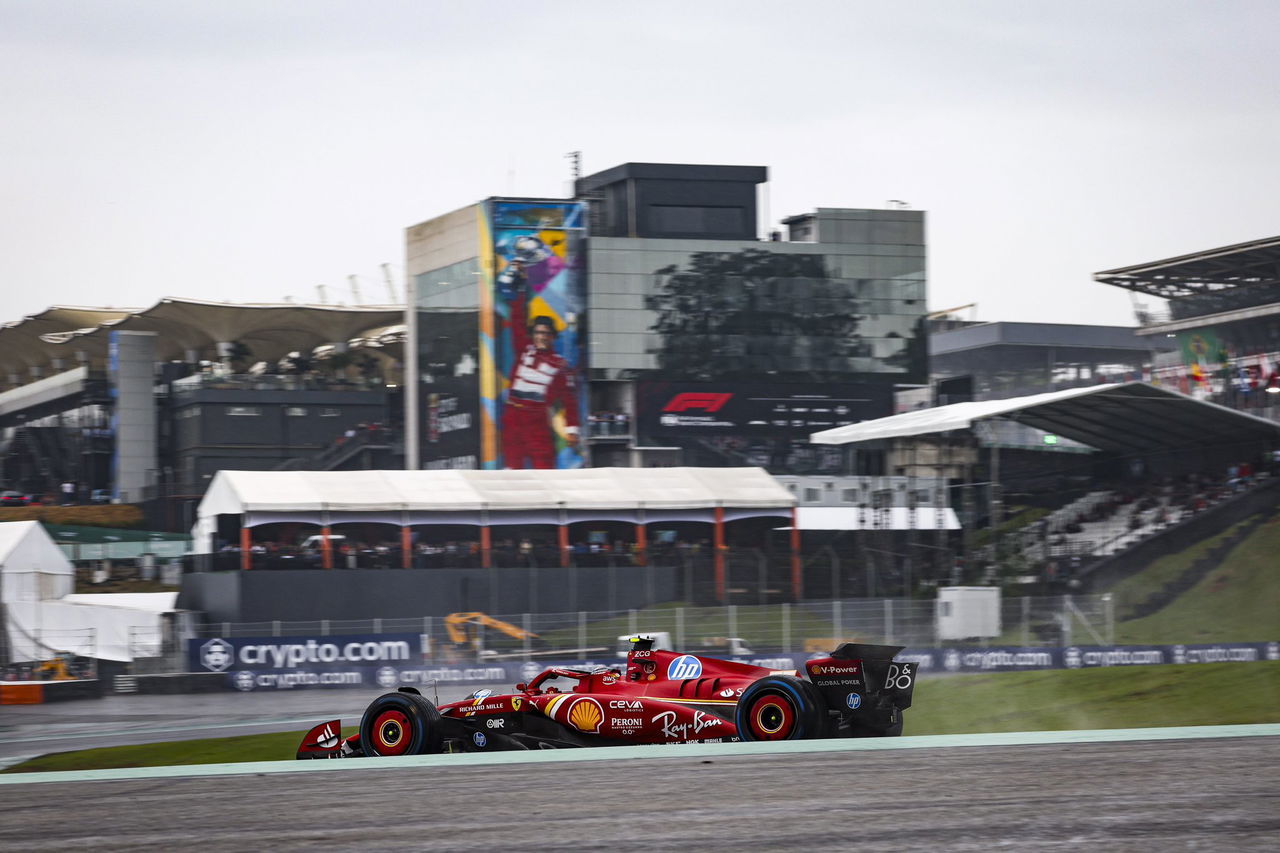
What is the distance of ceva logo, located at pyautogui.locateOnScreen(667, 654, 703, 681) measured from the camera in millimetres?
15664

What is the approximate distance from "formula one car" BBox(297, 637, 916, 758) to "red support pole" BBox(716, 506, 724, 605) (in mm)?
26686

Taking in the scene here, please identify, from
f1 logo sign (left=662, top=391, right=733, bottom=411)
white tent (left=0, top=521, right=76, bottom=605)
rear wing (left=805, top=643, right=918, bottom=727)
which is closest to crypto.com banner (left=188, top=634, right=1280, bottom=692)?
white tent (left=0, top=521, right=76, bottom=605)

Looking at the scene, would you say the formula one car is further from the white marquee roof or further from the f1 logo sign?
the f1 logo sign

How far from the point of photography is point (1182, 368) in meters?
85.1

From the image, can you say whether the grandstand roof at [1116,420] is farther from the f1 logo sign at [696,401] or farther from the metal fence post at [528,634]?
the f1 logo sign at [696,401]

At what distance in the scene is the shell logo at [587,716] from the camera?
15312 mm

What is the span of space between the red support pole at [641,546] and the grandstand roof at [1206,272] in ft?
114

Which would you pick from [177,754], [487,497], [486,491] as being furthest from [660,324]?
[177,754]

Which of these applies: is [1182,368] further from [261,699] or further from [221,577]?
[261,699]

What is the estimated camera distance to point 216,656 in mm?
37375

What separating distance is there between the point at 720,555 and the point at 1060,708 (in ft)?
67.3

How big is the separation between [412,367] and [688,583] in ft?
117

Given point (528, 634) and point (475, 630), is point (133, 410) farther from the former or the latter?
point (528, 634)

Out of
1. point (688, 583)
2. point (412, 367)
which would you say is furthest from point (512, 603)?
point (412, 367)
